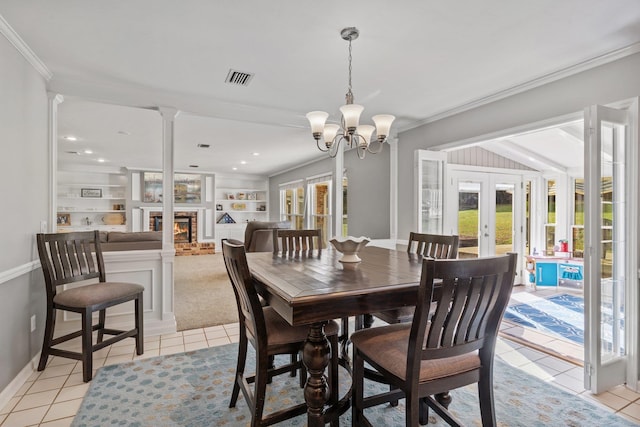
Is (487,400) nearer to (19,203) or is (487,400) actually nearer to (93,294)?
(93,294)

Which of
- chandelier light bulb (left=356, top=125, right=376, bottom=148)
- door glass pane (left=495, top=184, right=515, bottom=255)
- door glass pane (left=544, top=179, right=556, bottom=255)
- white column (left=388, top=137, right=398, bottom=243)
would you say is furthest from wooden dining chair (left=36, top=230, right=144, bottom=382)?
door glass pane (left=544, top=179, right=556, bottom=255)

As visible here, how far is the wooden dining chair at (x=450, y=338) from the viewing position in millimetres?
1251

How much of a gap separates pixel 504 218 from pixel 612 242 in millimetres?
3259

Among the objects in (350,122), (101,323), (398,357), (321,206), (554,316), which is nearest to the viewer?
(398,357)

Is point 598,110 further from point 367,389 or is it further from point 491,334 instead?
point 367,389

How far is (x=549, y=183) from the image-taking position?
5.76m

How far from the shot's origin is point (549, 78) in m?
2.74

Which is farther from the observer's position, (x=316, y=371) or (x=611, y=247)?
(x=611, y=247)

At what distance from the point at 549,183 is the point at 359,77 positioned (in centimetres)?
472

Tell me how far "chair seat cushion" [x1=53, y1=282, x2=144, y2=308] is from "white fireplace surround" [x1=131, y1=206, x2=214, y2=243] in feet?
21.8

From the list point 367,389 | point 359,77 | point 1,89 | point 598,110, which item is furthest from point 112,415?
point 598,110

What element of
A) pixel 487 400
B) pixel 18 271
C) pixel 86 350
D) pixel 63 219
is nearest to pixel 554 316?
pixel 487 400

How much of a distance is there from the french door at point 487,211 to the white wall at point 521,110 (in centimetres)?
Answer: 104

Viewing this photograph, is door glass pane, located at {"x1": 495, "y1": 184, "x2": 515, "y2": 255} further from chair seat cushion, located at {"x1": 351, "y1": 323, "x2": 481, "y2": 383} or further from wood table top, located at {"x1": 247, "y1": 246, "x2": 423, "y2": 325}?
chair seat cushion, located at {"x1": 351, "y1": 323, "x2": 481, "y2": 383}
